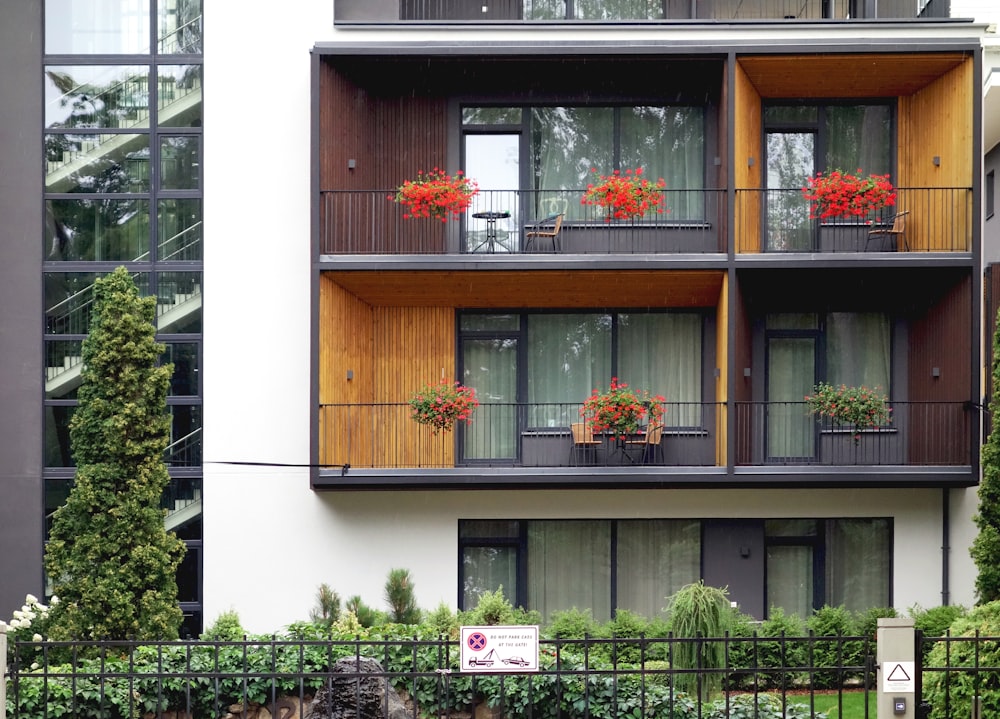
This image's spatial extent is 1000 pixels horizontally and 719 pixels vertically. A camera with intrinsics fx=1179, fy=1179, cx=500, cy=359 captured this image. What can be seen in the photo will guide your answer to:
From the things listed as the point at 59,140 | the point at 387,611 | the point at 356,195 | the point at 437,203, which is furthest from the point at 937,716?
the point at 59,140

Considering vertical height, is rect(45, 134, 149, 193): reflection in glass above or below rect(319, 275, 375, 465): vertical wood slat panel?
above

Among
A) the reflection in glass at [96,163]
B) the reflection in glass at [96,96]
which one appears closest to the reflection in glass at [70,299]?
the reflection in glass at [96,163]

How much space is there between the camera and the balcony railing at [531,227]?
18375 mm

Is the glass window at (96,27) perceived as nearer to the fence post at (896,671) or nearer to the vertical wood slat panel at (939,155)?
the vertical wood slat panel at (939,155)

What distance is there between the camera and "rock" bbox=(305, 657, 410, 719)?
11469 millimetres

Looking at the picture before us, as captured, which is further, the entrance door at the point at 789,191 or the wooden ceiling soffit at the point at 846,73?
the entrance door at the point at 789,191

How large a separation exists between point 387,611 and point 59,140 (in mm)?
8893

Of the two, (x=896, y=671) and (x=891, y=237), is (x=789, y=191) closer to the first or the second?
(x=891, y=237)

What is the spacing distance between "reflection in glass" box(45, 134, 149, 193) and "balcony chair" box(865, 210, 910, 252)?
11378mm

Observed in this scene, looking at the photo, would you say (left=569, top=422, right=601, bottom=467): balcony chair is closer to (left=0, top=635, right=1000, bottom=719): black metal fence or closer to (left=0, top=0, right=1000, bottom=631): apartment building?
(left=0, top=0, right=1000, bottom=631): apartment building

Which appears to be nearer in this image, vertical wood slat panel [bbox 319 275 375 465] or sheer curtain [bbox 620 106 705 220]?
vertical wood slat panel [bbox 319 275 375 465]

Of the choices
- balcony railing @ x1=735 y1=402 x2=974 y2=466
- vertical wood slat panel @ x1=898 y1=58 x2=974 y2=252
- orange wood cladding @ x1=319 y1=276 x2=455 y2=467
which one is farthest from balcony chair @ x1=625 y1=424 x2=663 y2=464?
vertical wood slat panel @ x1=898 y1=58 x2=974 y2=252

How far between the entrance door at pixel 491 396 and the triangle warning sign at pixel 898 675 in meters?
8.93

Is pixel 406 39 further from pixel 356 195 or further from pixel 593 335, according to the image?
pixel 593 335
